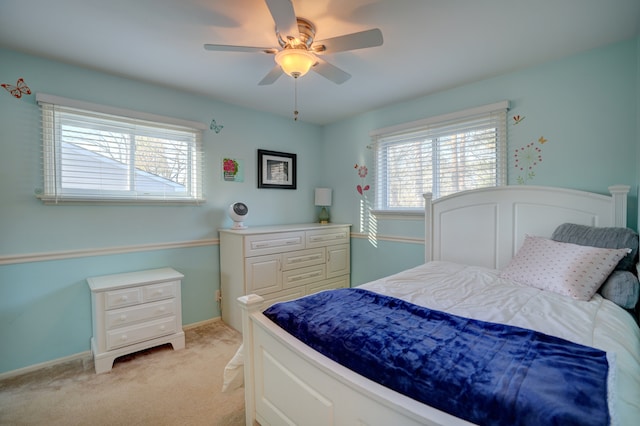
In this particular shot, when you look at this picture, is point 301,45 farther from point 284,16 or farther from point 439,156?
point 439,156

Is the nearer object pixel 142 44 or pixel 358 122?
pixel 142 44

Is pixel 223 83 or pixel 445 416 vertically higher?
pixel 223 83

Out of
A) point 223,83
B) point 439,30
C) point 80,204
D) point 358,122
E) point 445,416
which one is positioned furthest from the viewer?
point 358,122

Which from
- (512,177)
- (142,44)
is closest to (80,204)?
(142,44)

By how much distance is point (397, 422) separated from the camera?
2.93ft

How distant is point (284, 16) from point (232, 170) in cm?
207

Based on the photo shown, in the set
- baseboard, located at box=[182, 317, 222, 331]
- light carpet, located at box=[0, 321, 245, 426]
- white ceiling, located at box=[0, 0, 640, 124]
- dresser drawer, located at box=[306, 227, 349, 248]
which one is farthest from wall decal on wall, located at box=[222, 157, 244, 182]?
light carpet, located at box=[0, 321, 245, 426]

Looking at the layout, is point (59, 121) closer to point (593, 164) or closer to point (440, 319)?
point (440, 319)

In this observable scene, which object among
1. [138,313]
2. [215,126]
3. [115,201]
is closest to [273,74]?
[215,126]

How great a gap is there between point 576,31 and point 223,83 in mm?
2681

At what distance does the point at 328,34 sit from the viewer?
1.90 meters

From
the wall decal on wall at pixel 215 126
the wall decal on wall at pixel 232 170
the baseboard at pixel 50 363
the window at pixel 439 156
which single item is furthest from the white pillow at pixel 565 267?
the baseboard at pixel 50 363

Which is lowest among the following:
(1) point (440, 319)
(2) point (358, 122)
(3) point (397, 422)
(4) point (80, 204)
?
(3) point (397, 422)

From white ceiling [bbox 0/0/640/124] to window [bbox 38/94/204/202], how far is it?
0.39 metres
